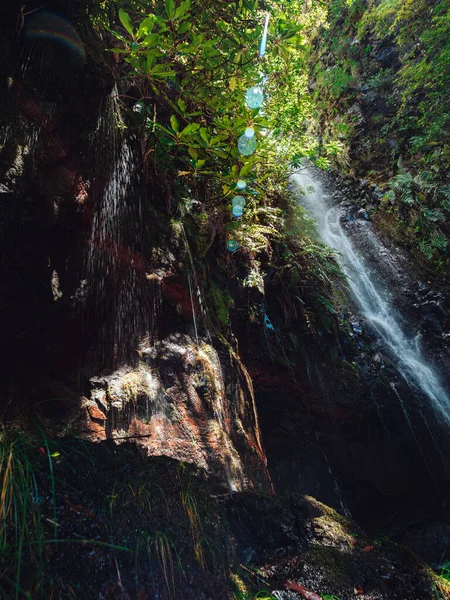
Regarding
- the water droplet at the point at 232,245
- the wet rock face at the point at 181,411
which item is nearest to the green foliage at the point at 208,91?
the water droplet at the point at 232,245

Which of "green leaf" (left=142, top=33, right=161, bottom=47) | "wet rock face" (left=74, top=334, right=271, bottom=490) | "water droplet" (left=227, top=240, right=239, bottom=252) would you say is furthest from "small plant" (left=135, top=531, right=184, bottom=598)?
"water droplet" (left=227, top=240, right=239, bottom=252)

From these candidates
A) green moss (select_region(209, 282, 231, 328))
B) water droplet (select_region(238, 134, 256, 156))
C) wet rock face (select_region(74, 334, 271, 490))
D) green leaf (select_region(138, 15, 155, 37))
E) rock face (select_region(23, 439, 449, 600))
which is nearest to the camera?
rock face (select_region(23, 439, 449, 600))

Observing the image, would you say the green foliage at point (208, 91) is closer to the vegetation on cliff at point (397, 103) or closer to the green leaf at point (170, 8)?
the green leaf at point (170, 8)

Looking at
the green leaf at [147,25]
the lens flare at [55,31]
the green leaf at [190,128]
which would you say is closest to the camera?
the green leaf at [147,25]

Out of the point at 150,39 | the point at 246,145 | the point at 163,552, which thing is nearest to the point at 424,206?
the point at 246,145

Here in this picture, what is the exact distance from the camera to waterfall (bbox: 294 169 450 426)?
764 cm

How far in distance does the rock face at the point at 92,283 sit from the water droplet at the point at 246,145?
1296 millimetres

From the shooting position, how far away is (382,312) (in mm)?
9242

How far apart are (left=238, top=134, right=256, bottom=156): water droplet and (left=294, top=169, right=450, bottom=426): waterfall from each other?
198 inches

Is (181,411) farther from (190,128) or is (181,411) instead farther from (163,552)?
(190,128)

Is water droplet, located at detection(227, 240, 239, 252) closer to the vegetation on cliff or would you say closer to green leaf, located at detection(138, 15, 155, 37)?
green leaf, located at detection(138, 15, 155, 37)

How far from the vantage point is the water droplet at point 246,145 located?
341 cm

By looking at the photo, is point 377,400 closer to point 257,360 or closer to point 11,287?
point 257,360

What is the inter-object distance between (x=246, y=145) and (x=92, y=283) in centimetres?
217
